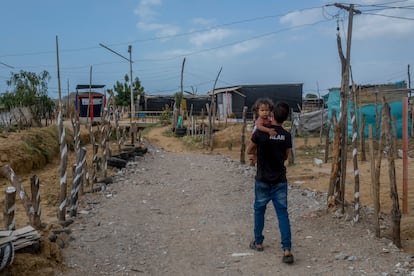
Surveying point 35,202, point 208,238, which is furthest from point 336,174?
point 35,202

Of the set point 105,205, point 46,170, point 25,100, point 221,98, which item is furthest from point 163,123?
point 105,205

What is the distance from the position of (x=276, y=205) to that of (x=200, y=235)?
4.02 ft

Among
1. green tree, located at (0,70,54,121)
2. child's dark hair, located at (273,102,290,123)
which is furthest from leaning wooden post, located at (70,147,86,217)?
green tree, located at (0,70,54,121)

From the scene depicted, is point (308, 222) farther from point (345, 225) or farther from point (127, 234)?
point (127, 234)

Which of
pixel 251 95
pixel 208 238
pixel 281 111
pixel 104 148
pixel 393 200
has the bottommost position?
pixel 208 238

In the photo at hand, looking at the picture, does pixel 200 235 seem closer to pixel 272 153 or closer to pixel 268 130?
pixel 272 153

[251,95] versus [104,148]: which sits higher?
[251,95]

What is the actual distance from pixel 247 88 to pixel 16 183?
29579 millimetres

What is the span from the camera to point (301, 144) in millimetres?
18375

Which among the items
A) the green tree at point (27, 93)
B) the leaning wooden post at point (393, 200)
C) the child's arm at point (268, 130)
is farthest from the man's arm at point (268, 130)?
the green tree at point (27, 93)

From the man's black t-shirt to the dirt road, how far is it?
0.77 m

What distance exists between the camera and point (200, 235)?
517cm

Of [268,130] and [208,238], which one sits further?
[208,238]

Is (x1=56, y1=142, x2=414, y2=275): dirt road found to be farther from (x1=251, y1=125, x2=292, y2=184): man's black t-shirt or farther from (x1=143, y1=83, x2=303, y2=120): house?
(x1=143, y1=83, x2=303, y2=120): house
